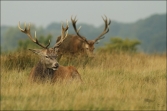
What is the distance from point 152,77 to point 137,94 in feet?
8.50

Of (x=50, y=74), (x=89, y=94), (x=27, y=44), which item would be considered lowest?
(x=89, y=94)

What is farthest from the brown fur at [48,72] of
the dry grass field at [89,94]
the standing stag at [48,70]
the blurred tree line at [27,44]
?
the blurred tree line at [27,44]

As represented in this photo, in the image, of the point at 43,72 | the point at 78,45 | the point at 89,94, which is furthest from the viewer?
the point at 78,45

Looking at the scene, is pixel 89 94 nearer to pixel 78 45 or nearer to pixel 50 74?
pixel 50 74

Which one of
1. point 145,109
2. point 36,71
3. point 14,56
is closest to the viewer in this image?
point 145,109

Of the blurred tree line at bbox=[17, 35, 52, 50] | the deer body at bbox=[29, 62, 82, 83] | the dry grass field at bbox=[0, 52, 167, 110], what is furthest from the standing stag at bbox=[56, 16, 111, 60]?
the deer body at bbox=[29, 62, 82, 83]

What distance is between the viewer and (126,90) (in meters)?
7.40

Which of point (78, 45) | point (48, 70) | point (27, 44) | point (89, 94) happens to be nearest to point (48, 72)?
point (48, 70)

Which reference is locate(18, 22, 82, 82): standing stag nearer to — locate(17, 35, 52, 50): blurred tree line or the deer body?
the deer body

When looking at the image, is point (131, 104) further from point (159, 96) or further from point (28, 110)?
point (28, 110)

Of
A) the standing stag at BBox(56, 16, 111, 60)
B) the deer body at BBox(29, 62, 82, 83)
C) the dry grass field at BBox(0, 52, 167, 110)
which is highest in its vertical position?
the standing stag at BBox(56, 16, 111, 60)

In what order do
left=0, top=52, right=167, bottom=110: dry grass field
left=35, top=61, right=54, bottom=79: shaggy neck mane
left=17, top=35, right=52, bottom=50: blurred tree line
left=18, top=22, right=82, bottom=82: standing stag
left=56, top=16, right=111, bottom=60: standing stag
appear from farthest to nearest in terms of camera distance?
left=17, top=35, right=52, bottom=50: blurred tree line → left=56, top=16, right=111, bottom=60: standing stag → left=35, top=61, right=54, bottom=79: shaggy neck mane → left=18, top=22, right=82, bottom=82: standing stag → left=0, top=52, right=167, bottom=110: dry grass field

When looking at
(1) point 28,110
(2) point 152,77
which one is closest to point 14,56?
(2) point 152,77

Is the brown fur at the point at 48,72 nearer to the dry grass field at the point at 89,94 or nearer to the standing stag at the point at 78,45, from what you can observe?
the dry grass field at the point at 89,94
